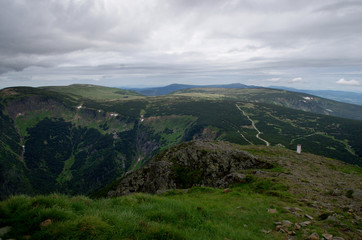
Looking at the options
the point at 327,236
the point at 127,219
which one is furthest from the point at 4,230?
the point at 327,236

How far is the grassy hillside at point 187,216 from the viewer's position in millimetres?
6574

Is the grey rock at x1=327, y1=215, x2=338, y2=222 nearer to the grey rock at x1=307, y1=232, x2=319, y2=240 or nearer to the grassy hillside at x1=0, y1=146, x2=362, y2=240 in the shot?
Result: the grassy hillside at x1=0, y1=146, x2=362, y2=240

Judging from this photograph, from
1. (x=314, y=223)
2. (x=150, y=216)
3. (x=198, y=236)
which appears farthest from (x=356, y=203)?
(x=150, y=216)

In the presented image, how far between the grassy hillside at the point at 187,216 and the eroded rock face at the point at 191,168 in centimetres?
909

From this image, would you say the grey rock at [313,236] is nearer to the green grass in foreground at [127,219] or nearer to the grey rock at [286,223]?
the green grass in foreground at [127,219]

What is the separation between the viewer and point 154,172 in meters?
40.8

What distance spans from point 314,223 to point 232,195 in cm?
766

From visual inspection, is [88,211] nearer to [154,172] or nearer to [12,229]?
[12,229]

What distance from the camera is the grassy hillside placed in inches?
259

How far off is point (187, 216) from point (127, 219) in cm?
340

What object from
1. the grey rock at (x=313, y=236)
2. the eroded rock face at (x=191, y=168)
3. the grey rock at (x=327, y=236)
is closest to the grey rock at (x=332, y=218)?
the grey rock at (x=327, y=236)

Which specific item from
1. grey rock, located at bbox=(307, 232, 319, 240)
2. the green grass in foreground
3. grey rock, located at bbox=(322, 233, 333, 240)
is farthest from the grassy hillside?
grey rock, located at bbox=(322, 233, 333, 240)

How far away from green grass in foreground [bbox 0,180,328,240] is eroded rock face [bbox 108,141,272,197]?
45.7ft

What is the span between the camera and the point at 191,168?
36.5 meters
